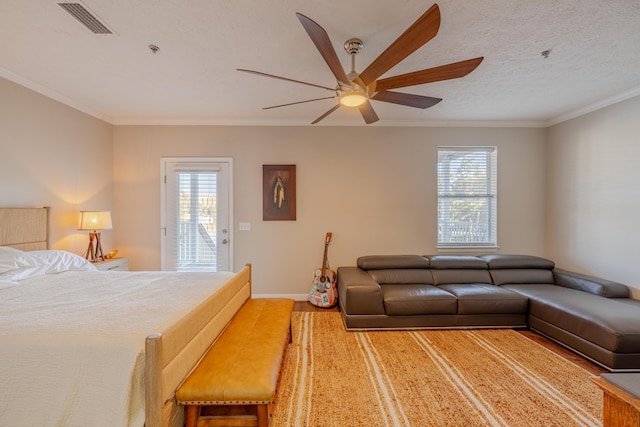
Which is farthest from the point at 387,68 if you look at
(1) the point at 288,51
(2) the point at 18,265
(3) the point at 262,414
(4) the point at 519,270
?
(4) the point at 519,270

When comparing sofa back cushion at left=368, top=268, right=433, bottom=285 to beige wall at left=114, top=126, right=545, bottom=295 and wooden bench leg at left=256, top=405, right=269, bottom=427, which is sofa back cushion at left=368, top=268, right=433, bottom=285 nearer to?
beige wall at left=114, top=126, right=545, bottom=295

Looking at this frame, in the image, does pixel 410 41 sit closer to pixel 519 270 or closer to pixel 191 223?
pixel 519 270

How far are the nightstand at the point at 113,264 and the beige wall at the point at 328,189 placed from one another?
348 millimetres

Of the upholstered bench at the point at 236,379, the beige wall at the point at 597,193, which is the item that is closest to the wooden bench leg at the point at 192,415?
the upholstered bench at the point at 236,379

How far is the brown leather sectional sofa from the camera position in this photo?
2314mm

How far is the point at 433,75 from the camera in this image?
1.81 metres

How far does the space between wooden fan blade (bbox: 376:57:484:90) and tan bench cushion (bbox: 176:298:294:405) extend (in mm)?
1993

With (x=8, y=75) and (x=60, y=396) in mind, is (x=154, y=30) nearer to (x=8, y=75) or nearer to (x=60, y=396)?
(x=8, y=75)

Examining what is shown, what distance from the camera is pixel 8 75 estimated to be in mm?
2605

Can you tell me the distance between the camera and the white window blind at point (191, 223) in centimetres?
404

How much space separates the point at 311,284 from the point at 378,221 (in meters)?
1.42

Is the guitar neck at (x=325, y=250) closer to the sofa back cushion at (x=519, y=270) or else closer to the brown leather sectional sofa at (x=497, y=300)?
the brown leather sectional sofa at (x=497, y=300)

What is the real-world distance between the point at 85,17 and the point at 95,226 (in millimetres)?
2347

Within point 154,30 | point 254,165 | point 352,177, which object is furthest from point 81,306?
point 352,177
